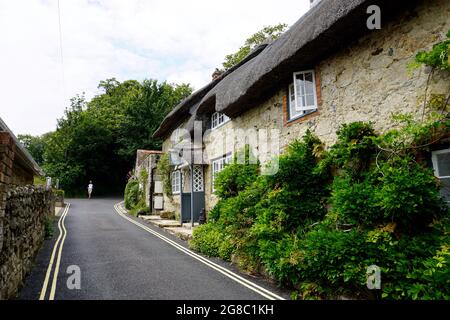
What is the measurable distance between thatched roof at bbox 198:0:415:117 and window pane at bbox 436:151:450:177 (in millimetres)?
2905

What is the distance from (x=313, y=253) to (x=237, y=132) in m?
6.81

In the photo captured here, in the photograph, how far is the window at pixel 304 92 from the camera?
7550 mm

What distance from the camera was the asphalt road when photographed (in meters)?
4.98

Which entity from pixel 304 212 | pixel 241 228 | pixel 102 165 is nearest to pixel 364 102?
pixel 304 212

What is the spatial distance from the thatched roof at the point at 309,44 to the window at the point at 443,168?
287 centimetres

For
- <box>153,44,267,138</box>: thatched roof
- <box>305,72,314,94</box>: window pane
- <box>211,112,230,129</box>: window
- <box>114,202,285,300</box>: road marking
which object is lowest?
<box>114,202,285,300</box>: road marking

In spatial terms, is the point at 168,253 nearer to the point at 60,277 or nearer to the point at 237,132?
the point at 60,277

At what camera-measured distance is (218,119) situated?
1315 centimetres

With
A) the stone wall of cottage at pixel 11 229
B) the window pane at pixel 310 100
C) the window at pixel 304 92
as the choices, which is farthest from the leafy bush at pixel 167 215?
the window pane at pixel 310 100

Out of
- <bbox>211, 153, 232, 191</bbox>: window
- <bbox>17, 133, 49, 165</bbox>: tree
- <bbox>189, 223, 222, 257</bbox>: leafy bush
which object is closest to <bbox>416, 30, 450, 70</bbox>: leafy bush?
<bbox>189, 223, 222, 257</bbox>: leafy bush

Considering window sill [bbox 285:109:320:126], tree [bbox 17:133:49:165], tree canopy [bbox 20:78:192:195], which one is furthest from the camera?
tree [bbox 17:133:49:165]

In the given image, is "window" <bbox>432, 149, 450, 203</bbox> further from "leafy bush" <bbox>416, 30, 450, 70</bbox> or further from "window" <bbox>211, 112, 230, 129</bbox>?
"window" <bbox>211, 112, 230, 129</bbox>

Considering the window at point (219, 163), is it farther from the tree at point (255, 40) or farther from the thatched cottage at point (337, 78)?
the tree at point (255, 40)
